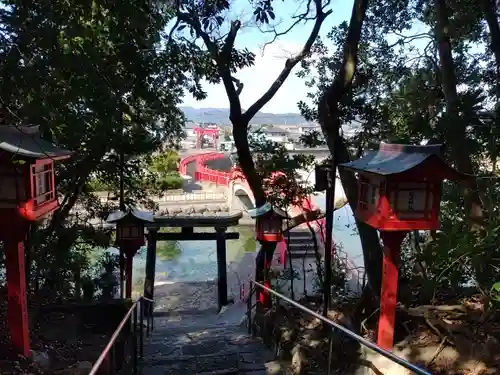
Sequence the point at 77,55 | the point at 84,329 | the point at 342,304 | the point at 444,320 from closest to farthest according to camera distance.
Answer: the point at 77,55, the point at 444,320, the point at 342,304, the point at 84,329

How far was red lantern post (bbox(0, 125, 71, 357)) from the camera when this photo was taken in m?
4.84

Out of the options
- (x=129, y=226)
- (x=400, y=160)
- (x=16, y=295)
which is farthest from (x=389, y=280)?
(x=129, y=226)

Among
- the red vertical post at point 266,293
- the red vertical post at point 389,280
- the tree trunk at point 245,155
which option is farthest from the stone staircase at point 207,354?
the tree trunk at point 245,155

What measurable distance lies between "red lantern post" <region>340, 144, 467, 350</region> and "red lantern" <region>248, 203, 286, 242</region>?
393 cm

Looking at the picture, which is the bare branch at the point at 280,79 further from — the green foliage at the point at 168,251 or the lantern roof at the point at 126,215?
the green foliage at the point at 168,251

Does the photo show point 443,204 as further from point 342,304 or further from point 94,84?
point 94,84

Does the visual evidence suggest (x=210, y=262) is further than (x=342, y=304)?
Yes

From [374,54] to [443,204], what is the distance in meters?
3.43

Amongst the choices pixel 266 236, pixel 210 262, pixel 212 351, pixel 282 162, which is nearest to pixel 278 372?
pixel 212 351

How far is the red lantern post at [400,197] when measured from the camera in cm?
432

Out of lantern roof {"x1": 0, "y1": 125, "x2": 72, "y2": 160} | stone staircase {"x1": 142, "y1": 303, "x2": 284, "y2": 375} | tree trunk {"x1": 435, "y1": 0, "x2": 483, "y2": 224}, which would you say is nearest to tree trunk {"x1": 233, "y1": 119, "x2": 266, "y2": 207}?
stone staircase {"x1": 142, "y1": 303, "x2": 284, "y2": 375}

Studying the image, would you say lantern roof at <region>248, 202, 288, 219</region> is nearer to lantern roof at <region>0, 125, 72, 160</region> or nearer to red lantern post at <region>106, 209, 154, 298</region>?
red lantern post at <region>106, 209, 154, 298</region>

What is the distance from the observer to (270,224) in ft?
28.1

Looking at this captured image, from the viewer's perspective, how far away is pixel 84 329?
24.8 feet
